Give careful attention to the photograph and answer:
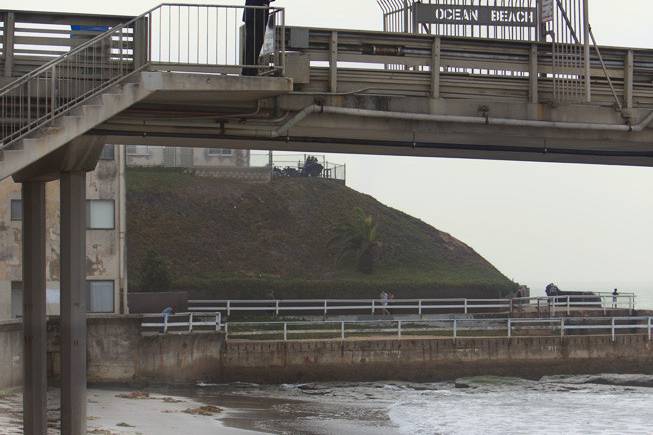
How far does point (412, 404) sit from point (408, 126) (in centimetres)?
1789

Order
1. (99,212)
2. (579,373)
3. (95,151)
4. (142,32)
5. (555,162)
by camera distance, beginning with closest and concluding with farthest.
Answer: (142,32) < (95,151) < (555,162) < (99,212) < (579,373)

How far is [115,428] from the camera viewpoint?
88.8 feet

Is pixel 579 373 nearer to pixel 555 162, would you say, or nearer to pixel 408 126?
pixel 555 162

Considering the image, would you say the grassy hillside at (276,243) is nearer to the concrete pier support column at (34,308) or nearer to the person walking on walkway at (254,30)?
the concrete pier support column at (34,308)

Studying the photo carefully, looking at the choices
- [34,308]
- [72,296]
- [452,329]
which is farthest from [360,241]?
[72,296]

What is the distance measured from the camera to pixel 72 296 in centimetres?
2192

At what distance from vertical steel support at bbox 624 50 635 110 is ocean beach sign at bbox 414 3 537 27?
69.9 inches

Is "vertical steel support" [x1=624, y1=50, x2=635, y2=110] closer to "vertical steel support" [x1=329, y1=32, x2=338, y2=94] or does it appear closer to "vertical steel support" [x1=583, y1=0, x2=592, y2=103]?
"vertical steel support" [x1=583, y1=0, x2=592, y2=103]

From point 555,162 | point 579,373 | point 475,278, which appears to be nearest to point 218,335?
point 579,373

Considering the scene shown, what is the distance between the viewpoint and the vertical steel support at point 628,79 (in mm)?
21594

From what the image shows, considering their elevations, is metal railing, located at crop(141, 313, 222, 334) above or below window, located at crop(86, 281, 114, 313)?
below

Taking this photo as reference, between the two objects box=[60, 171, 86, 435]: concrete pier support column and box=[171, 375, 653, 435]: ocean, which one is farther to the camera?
box=[171, 375, 653, 435]: ocean

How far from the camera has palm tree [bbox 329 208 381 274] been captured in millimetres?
80000

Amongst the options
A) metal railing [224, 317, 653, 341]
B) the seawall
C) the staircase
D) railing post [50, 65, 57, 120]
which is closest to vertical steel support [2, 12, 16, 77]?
the staircase
